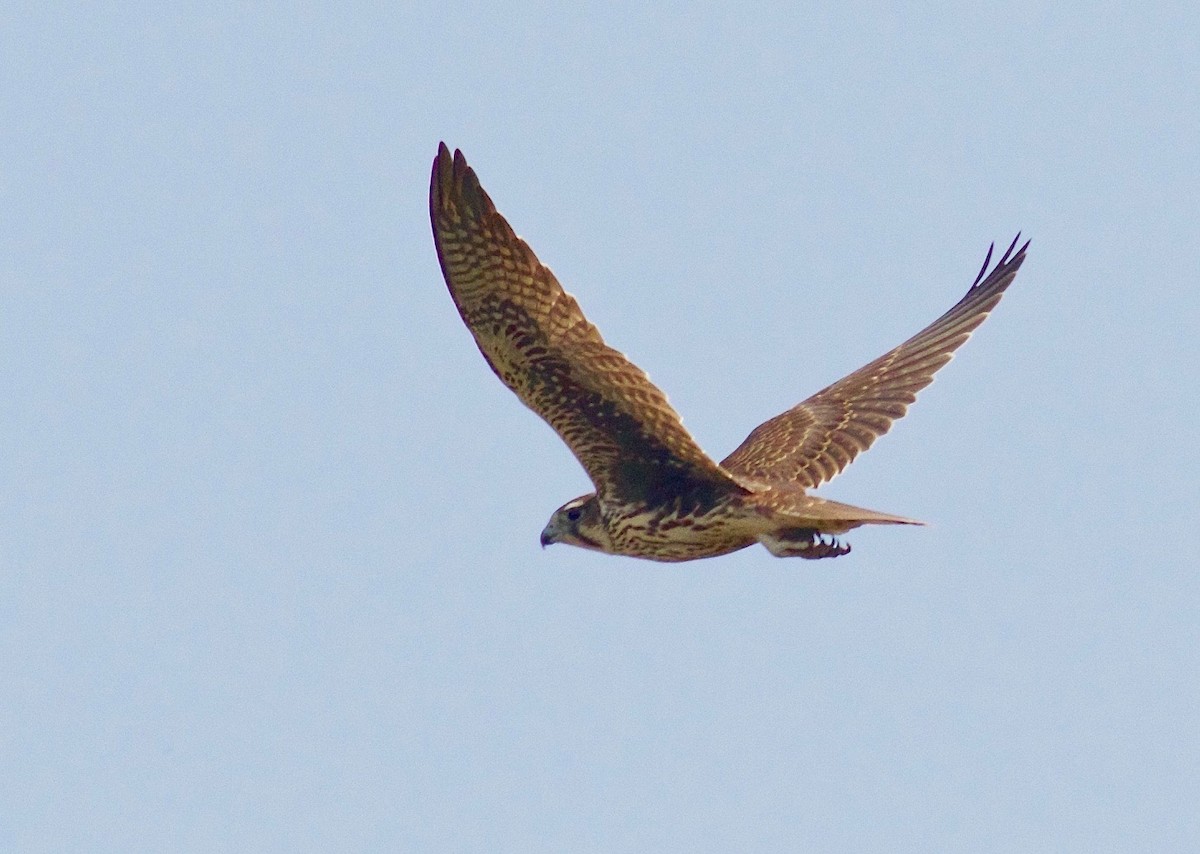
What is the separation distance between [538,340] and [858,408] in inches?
143

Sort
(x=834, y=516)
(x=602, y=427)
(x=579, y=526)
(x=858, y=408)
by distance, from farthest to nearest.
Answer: (x=858, y=408) → (x=579, y=526) → (x=602, y=427) → (x=834, y=516)

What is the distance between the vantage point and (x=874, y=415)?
1359 centimetres

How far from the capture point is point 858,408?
1373 cm

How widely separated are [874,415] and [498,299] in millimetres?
3749

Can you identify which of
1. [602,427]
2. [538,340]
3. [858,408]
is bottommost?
[602,427]

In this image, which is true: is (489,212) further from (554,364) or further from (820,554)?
(820,554)

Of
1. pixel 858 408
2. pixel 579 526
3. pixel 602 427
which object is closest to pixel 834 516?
pixel 602 427

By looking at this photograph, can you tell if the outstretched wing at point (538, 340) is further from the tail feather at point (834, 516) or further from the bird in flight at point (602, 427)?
the tail feather at point (834, 516)

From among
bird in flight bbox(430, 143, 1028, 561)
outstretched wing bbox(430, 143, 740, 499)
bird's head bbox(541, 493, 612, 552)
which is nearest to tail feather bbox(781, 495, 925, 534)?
bird in flight bbox(430, 143, 1028, 561)

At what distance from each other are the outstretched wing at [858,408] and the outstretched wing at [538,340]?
163cm

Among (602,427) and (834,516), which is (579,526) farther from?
(834,516)

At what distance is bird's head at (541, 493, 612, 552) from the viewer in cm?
1198

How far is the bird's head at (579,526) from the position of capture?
39.3 ft

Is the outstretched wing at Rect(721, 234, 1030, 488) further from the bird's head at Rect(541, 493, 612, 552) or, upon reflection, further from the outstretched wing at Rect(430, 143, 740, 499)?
the outstretched wing at Rect(430, 143, 740, 499)
